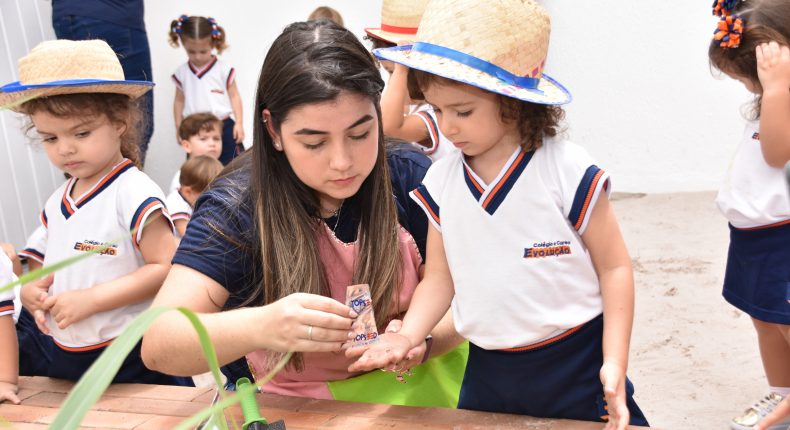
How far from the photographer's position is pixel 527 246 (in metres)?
1.55

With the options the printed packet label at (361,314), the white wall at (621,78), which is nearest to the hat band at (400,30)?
the printed packet label at (361,314)

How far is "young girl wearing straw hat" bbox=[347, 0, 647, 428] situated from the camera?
151 cm

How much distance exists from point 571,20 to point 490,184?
4.64 metres

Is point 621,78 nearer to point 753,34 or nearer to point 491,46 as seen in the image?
point 753,34

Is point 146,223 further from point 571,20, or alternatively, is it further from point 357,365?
point 571,20

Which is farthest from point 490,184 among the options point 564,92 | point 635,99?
point 635,99

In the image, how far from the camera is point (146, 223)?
210 cm

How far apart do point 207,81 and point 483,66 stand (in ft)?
14.9

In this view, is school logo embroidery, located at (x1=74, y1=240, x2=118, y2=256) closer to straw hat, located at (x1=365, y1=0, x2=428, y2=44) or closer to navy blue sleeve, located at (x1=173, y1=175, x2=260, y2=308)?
navy blue sleeve, located at (x1=173, y1=175, x2=260, y2=308)

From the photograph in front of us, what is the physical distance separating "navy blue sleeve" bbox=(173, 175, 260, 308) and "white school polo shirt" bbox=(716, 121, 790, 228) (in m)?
1.43

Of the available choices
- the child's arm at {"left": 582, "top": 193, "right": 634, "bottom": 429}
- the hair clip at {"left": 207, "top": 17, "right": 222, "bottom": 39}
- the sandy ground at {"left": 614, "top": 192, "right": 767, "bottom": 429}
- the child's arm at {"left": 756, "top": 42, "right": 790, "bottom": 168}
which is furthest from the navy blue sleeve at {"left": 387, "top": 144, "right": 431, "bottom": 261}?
the hair clip at {"left": 207, "top": 17, "right": 222, "bottom": 39}

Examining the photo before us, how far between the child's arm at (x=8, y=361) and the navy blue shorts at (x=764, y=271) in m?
1.96

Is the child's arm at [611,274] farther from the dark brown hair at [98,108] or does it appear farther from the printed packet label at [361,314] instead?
the dark brown hair at [98,108]

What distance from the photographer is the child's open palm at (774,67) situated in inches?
85.7
